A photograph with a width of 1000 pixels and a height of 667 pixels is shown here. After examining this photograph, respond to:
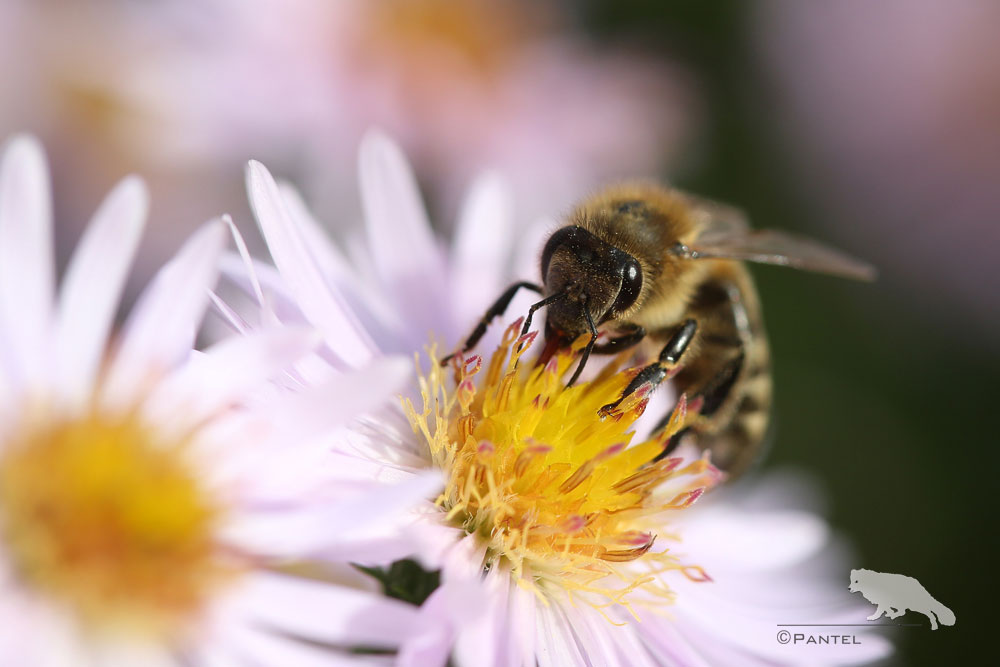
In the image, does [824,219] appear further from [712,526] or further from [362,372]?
[362,372]

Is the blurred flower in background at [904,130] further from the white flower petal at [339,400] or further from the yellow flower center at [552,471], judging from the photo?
the white flower petal at [339,400]

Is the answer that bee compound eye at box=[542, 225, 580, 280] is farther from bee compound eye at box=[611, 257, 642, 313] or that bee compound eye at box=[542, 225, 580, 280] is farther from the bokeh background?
the bokeh background

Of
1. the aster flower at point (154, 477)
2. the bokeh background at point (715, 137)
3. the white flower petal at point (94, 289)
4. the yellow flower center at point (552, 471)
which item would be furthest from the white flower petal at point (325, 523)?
the bokeh background at point (715, 137)

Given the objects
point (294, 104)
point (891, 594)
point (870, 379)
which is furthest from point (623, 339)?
point (870, 379)

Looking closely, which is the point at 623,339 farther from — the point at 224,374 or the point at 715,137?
the point at 715,137

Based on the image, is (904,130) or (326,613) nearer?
(326,613)

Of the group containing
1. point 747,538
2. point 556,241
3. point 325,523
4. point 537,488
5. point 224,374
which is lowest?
point 747,538

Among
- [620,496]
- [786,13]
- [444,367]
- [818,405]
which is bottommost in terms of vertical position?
[818,405]

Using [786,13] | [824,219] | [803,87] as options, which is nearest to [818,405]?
[824,219]
